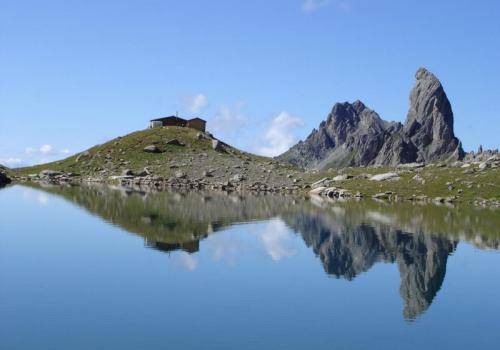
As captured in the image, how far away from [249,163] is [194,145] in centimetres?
1988

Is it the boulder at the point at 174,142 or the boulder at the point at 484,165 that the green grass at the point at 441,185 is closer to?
the boulder at the point at 484,165

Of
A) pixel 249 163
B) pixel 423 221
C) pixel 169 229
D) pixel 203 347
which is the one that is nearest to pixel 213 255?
pixel 169 229

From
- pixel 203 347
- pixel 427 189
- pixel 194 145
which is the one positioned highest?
pixel 194 145

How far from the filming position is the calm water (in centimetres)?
2920

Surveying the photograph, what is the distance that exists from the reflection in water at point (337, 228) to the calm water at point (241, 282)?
11.1 inches

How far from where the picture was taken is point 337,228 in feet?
243

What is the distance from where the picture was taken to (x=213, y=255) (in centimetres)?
5150

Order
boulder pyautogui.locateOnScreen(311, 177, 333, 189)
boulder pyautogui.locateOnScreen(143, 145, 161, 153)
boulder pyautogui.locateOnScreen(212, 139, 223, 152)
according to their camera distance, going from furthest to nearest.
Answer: boulder pyautogui.locateOnScreen(212, 139, 223, 152), boulder pyautogui.locateOnScreen(143, 145, 161, 153), boulder pyautogui.locateOnScreen(311, 177, 333, 189)

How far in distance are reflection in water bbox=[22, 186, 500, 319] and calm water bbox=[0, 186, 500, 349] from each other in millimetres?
283

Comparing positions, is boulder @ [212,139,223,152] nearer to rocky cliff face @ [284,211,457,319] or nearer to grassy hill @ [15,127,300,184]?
grassy hill @ [15,127,300,184]

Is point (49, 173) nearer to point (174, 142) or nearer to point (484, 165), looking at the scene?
point (174, 142)

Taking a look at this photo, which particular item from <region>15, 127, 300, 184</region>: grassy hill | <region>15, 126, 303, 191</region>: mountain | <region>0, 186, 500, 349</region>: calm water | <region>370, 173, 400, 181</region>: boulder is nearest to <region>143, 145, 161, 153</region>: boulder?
<region>15, 126, 303, 191</region>: mountain

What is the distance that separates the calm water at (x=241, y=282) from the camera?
95.8ft

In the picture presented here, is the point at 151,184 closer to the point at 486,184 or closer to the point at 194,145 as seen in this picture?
the point at 194,145
